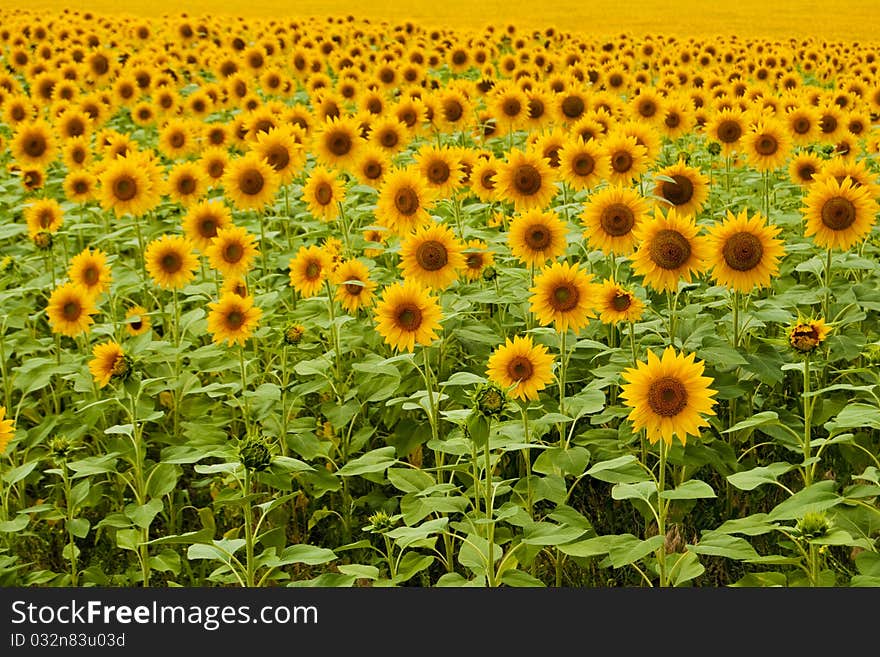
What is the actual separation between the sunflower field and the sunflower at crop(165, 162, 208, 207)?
2 centimetres

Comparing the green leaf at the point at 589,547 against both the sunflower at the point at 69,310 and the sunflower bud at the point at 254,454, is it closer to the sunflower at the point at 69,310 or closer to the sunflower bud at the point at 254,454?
the sunflower bud at the point at 254,454

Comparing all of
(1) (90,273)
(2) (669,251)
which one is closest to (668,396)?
(2) (669,251)

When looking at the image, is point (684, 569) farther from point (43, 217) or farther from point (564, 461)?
point (43, 217)

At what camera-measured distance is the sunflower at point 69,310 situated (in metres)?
4.89

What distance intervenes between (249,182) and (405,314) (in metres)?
2.29

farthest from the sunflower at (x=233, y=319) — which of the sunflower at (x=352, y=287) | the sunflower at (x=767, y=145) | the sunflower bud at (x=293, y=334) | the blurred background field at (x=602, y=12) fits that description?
the blurred background field at (x=602, y=12)

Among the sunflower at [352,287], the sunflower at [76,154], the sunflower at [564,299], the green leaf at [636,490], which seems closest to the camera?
the green leaf at [636,490]

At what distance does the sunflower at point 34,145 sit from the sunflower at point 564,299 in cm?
521

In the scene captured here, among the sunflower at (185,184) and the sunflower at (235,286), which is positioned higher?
the sunflower at (185,184)

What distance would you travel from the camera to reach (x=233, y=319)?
4578 mm

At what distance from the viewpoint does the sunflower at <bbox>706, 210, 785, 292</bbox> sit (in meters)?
4.12

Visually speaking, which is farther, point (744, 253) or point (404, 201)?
point (404, 201)

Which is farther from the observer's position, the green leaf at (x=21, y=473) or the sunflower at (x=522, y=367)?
the green leaf at (x=21, y=473)

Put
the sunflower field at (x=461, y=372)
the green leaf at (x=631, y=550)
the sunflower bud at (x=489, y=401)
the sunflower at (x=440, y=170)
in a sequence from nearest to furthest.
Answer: the sunflower bud at (x=489, y=401) < the green leaf at (x=631, y=550) < the sunflower field at (x=461, y=372) < the sunflower at (x=440, y=170)
